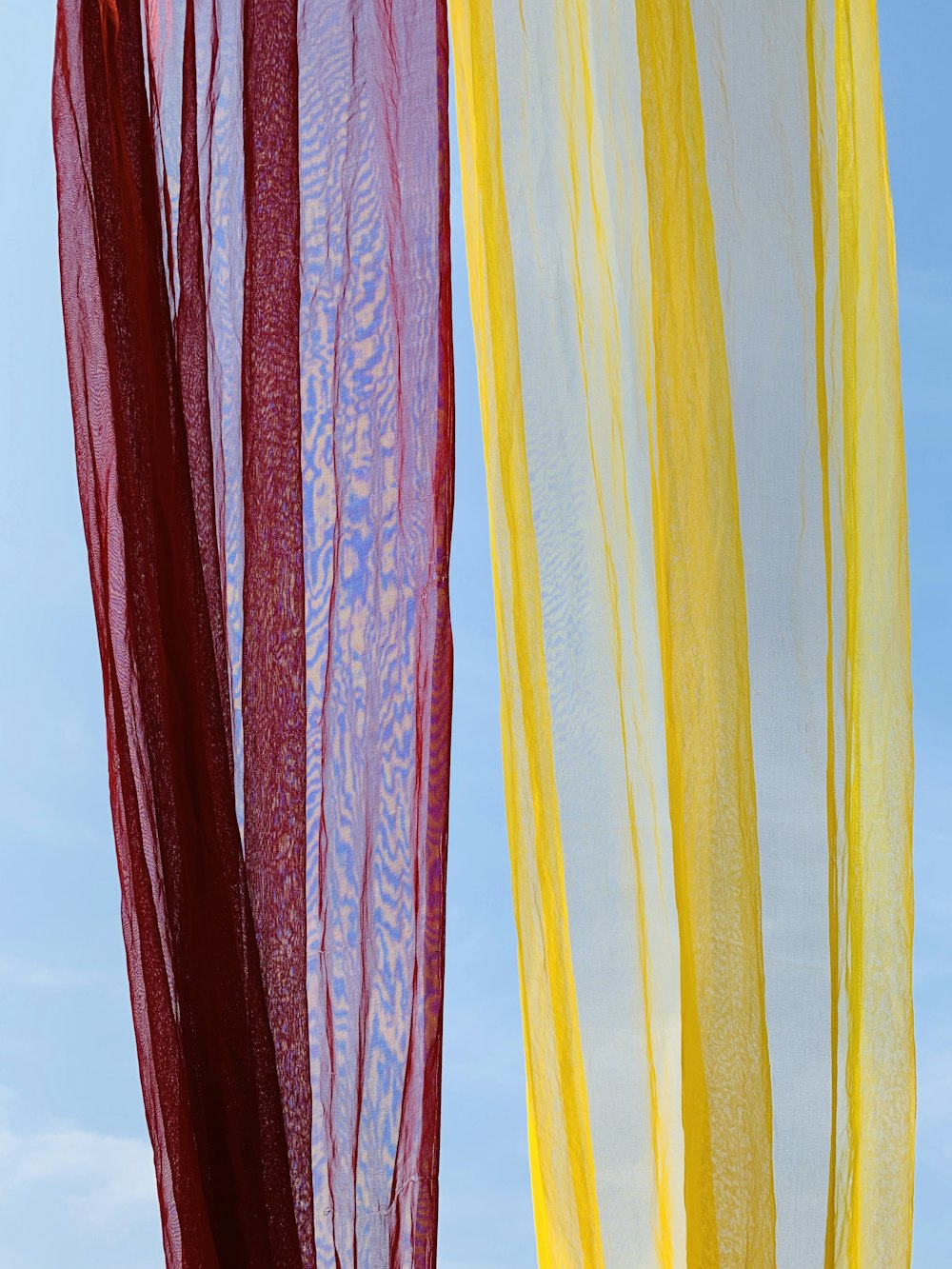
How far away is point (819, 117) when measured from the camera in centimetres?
105

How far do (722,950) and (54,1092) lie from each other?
897mm

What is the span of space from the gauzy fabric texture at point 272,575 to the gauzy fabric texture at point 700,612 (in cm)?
7

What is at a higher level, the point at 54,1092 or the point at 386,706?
the point at 386,706

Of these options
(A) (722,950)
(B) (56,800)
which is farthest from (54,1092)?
(A) (722,950)

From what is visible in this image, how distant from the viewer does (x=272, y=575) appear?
1073 mm

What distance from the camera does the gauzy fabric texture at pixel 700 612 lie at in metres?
0.95

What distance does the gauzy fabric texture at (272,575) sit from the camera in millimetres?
989

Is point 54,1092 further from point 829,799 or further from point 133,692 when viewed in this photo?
point 829,799

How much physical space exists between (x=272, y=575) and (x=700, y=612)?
0.34m

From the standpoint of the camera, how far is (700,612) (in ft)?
3.24

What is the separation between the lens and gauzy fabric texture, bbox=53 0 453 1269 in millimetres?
989

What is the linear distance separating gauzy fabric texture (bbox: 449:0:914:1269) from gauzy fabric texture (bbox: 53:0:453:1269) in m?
0.07

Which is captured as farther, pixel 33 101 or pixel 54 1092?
pixel 33 101

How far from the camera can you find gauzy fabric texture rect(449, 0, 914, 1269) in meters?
0.95
